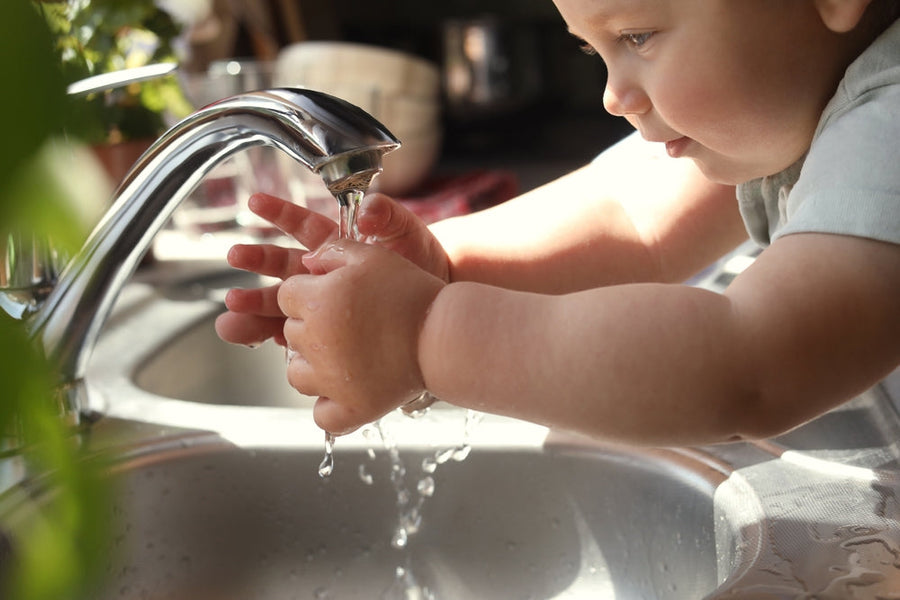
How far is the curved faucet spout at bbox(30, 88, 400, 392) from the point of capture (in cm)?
43

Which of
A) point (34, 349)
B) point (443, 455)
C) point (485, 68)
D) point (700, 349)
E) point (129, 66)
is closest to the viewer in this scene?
point (34, 349)

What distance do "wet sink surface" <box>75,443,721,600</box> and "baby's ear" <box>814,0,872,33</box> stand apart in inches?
11.2

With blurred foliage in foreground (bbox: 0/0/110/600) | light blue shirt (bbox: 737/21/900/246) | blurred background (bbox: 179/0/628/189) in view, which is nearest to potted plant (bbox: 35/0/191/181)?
light blue shirt (bbox: 737/21/900/246)

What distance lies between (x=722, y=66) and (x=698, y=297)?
0.44ft

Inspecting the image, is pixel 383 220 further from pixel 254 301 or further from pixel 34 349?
pixel 34 349

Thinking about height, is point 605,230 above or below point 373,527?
above

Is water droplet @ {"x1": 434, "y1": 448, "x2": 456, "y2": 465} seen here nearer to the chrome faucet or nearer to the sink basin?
the sink basin

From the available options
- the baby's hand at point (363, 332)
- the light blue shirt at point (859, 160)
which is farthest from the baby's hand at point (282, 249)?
the light blue shirt at point (859, 160)

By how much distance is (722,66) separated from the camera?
0.45m

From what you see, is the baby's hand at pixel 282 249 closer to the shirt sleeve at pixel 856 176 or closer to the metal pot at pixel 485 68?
the shirt sleeve at pixel 856 176

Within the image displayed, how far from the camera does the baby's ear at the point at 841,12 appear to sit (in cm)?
43

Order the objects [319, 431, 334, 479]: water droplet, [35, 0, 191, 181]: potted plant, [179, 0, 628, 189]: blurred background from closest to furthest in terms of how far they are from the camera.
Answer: [319, 431, 334, 479]: water droplet → [35, 0, 191, 181]: potted plant → [179, 0, 628, 189]: blurred background

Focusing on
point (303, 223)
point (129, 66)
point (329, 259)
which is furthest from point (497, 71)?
point (329, 259)

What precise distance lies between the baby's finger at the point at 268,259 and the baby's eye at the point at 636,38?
0.70ft
